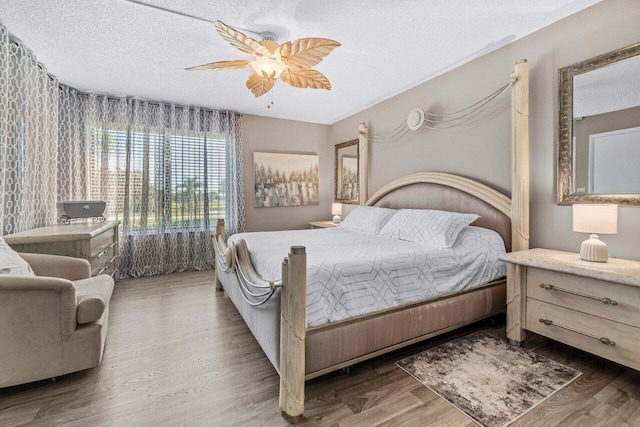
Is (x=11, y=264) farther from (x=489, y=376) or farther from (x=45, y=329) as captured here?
(x=489, y=376)

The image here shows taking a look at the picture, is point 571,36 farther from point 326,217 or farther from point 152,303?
point 152,303

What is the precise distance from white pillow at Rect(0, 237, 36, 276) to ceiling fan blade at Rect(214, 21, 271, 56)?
6.53 feet

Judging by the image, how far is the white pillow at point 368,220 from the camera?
10.9ft

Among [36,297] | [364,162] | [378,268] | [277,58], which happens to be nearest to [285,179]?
[364,162]

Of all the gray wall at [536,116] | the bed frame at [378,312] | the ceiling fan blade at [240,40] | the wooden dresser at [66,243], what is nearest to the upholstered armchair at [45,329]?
the wooden dresser at [66,243]

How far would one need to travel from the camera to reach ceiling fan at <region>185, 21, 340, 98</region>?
6.60ft

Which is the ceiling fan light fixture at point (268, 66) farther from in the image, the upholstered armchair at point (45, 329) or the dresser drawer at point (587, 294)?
the dresser drawer at point (587, 294)

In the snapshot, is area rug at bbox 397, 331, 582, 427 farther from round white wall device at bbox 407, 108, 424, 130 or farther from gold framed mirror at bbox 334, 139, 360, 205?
gold framed mirror at bbox 334, 139, 360, 205

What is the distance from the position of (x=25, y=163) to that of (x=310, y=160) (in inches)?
145

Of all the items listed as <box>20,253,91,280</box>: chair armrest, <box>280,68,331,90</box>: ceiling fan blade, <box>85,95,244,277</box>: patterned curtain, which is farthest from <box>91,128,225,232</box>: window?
<box>280,68,331,90</box>: ceiling fan blade

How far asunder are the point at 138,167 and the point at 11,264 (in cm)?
255

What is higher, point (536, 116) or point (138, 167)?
point (536, 116)

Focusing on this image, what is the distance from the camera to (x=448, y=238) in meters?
2.47

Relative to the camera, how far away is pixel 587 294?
183cm
